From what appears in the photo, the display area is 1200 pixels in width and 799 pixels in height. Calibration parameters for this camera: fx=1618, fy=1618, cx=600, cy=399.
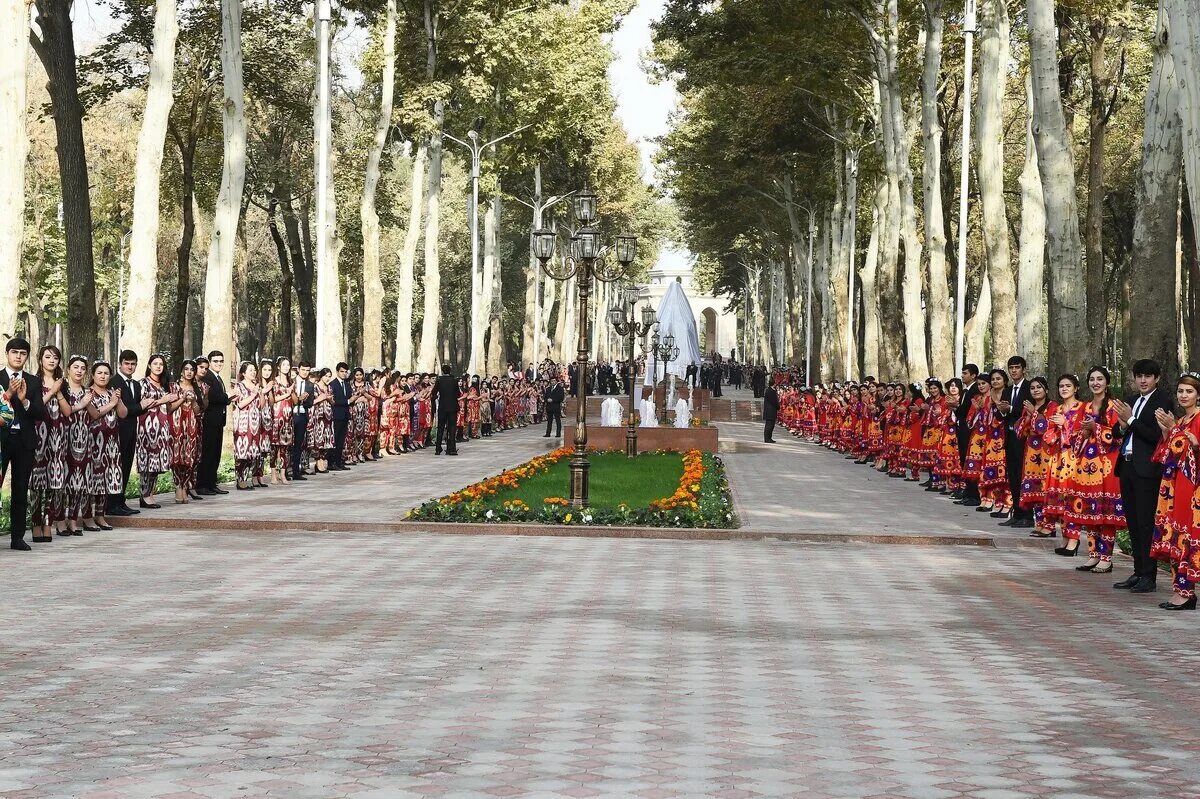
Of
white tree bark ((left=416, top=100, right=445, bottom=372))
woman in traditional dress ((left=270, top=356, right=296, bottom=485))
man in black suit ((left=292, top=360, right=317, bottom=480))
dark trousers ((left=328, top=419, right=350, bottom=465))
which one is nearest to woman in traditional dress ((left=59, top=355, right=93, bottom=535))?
woman in traditional dress ((left=270, top=356, right=296, bottom=485))

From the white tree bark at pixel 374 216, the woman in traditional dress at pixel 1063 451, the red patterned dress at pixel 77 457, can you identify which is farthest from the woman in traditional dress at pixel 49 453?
the white tree bark at pixel 374 216

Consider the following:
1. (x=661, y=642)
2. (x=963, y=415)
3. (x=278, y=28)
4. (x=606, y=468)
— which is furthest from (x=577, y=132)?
(x=661, y=642)

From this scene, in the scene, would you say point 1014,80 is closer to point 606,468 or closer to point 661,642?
point 606,468

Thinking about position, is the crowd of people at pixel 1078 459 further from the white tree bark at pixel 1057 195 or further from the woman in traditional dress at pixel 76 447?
the woman in traditional dress at pixel 76 447

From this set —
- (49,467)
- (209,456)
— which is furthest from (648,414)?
(49,467)

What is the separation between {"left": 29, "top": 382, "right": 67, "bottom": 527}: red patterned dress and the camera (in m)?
15.1

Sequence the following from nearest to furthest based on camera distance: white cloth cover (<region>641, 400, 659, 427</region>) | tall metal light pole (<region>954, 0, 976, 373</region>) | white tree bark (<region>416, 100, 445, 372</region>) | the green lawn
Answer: the green lawn → tall metal light pole (<region>954, 0, 976, 373</region>) → white cloth cover (<region>641, 400, 659, 427</region>) → white tree bark (<region>416, 100, 445, 372</region>)

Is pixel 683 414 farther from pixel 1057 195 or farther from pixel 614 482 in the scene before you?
pixel 1057 195

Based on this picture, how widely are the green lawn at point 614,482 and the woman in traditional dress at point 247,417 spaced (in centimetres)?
353

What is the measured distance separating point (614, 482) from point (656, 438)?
985 cm

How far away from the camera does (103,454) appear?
16.5m

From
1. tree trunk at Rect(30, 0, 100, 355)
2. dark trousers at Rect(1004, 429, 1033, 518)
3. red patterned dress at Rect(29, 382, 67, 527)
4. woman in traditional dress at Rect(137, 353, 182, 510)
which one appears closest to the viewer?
red patterned dress at Rect(29, 382, 67, 527)

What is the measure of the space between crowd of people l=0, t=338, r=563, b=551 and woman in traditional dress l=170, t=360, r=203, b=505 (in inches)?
0.7

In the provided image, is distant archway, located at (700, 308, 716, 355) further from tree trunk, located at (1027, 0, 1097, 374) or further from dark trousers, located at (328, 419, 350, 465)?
tree trunk, located at (1027, 0, 1097, 374)
